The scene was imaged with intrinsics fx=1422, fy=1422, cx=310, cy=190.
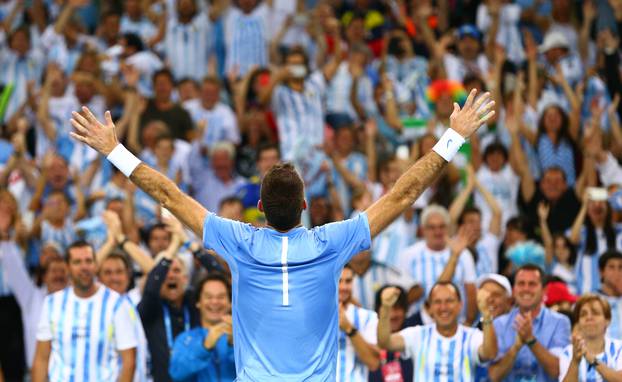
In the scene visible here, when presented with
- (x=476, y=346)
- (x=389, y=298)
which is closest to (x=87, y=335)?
(x=389, y=298)

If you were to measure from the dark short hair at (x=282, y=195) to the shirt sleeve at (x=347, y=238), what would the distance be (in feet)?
0.55

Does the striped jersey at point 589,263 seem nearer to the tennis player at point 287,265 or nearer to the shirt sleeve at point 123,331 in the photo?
the shirt sleeve at point 123,331

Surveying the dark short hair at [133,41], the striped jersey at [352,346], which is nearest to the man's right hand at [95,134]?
the striped jersey at [352,346]

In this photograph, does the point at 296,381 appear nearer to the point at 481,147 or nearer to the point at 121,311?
the point at 121,311

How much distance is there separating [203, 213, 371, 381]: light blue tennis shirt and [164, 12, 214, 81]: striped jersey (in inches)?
454

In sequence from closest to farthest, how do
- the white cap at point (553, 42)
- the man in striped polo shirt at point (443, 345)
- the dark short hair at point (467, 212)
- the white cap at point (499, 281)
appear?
1. the man in striped polo shirt at point (443, 345)
2. the white cap at point (499, 281)
3. the dark short hair at point (467, 212)
4. the white cap at point (553, 42)

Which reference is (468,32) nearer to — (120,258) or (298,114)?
(298,114)

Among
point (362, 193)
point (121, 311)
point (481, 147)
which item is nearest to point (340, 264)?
point (121, 311)

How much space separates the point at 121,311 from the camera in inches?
389

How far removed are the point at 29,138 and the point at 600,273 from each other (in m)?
7.53

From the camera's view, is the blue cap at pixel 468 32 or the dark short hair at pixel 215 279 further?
the blue cap at pixel 468 32

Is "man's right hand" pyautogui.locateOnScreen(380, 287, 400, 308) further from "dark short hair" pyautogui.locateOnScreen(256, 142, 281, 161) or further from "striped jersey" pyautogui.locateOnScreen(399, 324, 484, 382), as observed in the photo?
"dark short hair" pyautogui.locateOnScreen(256, 142, 281, 161)

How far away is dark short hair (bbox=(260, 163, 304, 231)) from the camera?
6215 millimetres

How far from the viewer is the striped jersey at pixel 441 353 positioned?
9.77 meters
